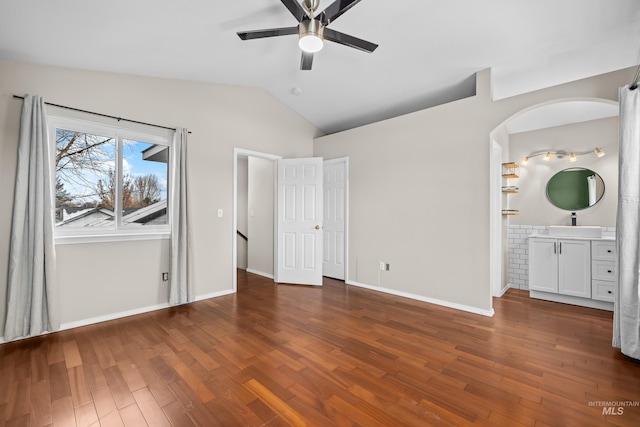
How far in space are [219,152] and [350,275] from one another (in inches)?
111

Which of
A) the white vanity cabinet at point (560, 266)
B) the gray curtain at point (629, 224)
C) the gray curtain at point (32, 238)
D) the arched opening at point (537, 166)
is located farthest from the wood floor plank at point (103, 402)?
the white vanity cabinet at point (560, 266)

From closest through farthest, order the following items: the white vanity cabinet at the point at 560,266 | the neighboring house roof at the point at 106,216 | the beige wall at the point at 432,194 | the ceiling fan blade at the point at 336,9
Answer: the ceiling fan blade at the point at 336,9, the neighboring house roof at the point at 106,216, the beige wall at the point at 432,194, the white vanity cabinet at the point at 560,266

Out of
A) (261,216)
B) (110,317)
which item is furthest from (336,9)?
(261,216)

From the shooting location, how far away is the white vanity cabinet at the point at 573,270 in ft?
11.6

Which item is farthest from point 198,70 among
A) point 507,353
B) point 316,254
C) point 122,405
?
point 507,353

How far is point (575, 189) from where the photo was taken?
13.8 feet

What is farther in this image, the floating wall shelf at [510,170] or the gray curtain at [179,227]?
the floating wall shelf at [510,170]

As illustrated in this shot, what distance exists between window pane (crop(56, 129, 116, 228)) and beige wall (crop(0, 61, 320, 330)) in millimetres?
307

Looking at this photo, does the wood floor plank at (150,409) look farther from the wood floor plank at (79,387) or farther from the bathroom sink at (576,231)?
the bathroom sink at (576,231)

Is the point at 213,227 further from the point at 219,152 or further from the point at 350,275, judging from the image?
the point at 350,275

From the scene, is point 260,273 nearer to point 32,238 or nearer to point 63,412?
point 32,238

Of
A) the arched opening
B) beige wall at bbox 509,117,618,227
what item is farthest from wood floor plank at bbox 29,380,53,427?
beige wall at bbox 509,117,618,227

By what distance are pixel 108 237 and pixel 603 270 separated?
5957 millimetres

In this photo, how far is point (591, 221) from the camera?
13.4 ft
